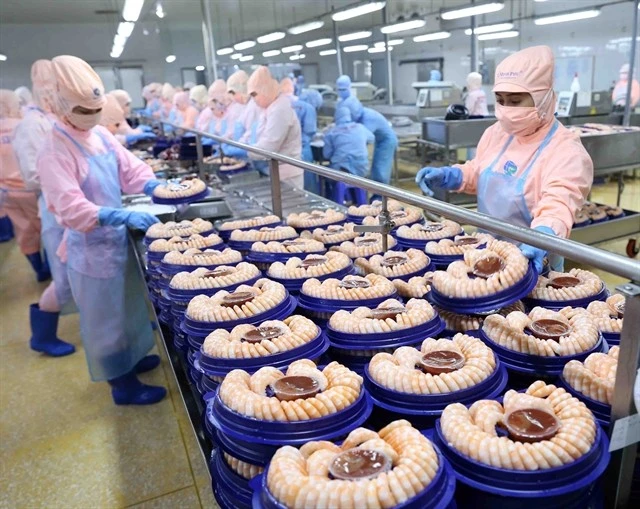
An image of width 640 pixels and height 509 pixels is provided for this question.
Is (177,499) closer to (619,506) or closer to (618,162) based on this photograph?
(619,506)

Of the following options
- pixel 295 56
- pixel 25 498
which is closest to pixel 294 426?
pixel 25 498

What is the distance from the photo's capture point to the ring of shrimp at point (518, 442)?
841 mm

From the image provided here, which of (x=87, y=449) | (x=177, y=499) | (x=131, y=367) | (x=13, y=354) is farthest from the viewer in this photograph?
(x=13, y=354)

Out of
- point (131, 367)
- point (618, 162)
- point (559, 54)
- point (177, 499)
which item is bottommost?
point (177, 499)

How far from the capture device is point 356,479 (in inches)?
31.6

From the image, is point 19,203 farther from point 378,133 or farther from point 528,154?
point 528,154

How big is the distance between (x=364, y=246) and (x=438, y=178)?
0.63 m

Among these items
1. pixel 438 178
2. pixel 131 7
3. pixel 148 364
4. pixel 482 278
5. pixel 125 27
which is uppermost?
pixel 125 27

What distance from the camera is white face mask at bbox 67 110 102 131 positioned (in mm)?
2682

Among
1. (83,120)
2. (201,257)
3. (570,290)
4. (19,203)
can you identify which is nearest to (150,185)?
(83,120)

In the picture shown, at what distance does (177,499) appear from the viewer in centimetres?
243

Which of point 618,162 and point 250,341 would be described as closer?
point 250,341

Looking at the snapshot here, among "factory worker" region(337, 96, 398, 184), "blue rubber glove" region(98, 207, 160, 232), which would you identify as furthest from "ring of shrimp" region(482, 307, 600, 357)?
"factory worker" region(337, 96, 398, 184)

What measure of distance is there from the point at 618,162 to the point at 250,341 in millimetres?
5085
